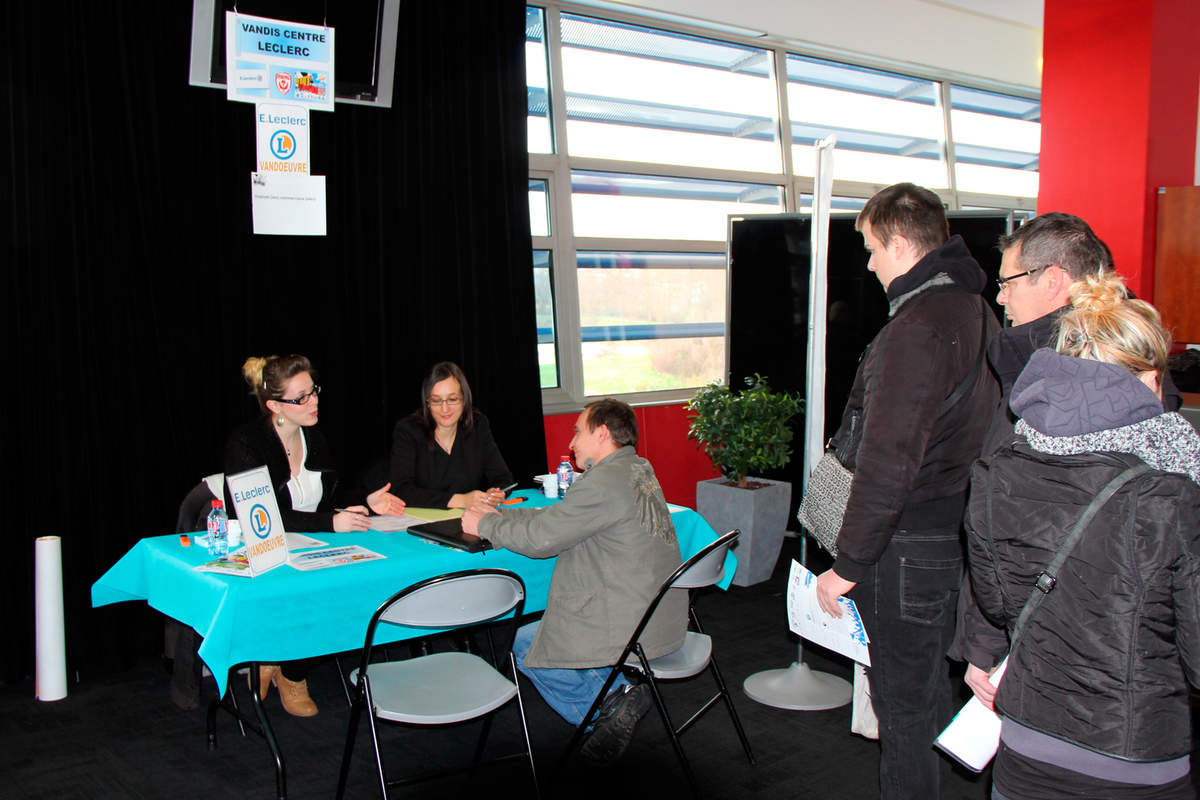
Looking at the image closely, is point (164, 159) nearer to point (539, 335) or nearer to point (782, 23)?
point (539, 335)

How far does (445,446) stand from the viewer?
377 centimetres

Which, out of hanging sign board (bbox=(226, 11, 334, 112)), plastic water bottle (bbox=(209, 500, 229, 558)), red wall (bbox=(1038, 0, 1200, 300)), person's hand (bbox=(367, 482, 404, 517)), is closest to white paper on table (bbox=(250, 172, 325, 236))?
hanging sign board (bbox=(226, 11, 334, 112))

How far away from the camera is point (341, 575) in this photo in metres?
2.51

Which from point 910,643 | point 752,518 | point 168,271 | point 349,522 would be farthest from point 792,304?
point 910,643

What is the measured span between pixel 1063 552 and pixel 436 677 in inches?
67.0

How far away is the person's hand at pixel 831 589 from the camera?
2012 millimetres

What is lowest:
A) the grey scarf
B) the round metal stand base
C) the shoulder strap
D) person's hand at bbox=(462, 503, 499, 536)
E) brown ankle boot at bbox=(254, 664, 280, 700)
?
the round metal stand base

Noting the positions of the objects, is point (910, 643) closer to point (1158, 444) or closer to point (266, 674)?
point (1158, 444)

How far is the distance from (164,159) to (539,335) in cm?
220

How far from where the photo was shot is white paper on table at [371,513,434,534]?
302 centimetres

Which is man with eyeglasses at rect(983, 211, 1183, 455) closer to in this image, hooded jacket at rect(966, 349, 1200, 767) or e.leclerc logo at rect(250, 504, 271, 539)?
hooded jacket at rect(966, 349, 1200, 767)

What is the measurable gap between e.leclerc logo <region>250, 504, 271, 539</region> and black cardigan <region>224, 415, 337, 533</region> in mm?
504

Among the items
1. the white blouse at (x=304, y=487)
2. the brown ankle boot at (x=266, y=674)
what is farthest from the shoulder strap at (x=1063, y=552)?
the brown ankle boot at (x=266, y=674)

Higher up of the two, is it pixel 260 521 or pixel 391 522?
pixel 260 521
